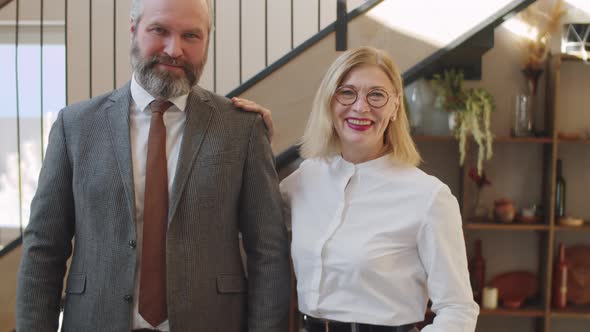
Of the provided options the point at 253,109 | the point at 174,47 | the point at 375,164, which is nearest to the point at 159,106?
the point at 174,47

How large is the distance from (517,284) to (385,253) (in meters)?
2.82

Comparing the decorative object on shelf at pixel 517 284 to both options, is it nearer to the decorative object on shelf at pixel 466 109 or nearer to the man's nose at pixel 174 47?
the decorative object on shelf at pixel 466 109

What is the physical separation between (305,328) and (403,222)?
0.41 m

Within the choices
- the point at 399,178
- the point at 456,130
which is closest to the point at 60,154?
the point at 399,178

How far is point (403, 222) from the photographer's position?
158cm

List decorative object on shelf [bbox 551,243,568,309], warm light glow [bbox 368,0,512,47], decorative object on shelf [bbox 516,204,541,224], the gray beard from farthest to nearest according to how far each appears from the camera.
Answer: decorative object on shelf [bbox 516,204,541,224] → decorative object on shelf [bbox 551,243,568,309] → warm light glow [bbox 368,0,512,47] → the gray beard

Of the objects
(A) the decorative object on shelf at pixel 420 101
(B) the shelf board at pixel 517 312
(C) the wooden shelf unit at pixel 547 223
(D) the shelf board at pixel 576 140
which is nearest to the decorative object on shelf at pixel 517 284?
(C) the wooden shelf unit at pixel 547 223

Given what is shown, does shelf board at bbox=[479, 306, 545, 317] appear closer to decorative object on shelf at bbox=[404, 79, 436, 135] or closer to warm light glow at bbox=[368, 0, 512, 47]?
decorative object on shelf at bbox=[404, 79, 436, 135]

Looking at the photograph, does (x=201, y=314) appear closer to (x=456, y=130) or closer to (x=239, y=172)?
(x=239, y=172)

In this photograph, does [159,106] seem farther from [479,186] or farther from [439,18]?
[479,186]

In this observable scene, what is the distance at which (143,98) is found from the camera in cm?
169

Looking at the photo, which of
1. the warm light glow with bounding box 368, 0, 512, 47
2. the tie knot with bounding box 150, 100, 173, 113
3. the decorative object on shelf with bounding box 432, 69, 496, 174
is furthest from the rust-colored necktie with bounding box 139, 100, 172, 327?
A: the decorative object on shelf with bounding box 432, 69, 496, 174

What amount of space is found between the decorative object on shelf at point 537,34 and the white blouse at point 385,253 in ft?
8.88

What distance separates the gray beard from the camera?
1.63 metres
